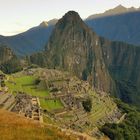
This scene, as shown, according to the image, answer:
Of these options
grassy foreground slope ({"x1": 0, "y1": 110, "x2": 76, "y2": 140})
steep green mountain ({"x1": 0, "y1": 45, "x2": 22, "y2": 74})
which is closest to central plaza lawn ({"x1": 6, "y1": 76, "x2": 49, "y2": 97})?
steep green mountain ({"x1": 0, "y1": 45, "x2": 22, "y2": 74})

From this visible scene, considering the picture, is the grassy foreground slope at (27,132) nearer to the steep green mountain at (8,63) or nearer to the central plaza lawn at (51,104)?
the central plaza lawn at (51,104)

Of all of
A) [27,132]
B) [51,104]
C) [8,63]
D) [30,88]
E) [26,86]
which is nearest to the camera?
[27,132]

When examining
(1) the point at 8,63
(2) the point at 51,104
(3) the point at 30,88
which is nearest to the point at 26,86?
(3) the point at 30,88

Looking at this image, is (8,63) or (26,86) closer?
(26,86)

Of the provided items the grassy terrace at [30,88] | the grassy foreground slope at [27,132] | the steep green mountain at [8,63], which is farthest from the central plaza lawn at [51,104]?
the steep green mountain at [8,63]

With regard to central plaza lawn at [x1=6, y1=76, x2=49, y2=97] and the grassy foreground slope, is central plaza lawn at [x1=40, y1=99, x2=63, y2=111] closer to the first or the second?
central plaza lawn at [x1=6, y1=76, x2=49, y2=97]

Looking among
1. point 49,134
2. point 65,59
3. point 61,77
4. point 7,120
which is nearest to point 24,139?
point 49,134

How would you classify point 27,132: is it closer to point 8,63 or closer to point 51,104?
point 51,104
